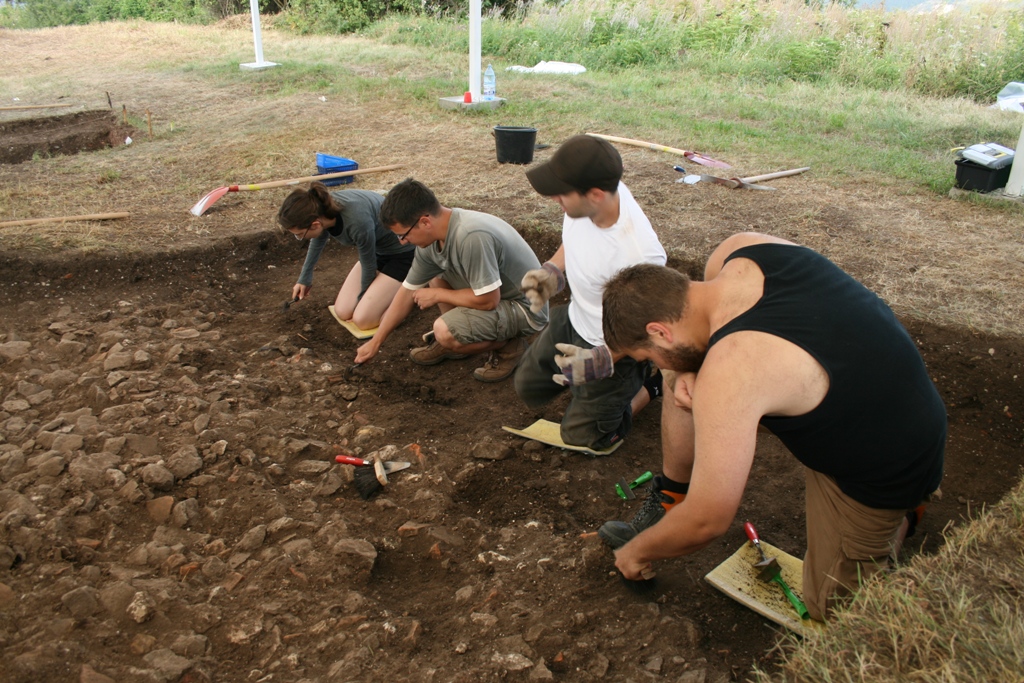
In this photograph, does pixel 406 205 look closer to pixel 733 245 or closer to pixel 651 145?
pixel 733 245

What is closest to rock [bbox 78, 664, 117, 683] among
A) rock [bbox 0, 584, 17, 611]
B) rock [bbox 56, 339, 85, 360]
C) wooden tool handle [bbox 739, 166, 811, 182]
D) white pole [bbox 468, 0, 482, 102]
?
rock [bbox 0, 584, 17, 611]

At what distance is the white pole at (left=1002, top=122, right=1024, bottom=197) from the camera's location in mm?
5239

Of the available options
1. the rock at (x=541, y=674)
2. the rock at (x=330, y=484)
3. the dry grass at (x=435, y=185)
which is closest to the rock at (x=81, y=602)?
the rock at (x=330, y=484)

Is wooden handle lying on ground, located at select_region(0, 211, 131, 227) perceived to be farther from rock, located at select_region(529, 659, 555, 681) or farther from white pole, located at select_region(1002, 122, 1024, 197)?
white pole, located at select_region(1002, 122, 1024, 197)

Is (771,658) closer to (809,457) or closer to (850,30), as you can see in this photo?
(809,457)

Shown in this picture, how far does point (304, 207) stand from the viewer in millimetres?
3857

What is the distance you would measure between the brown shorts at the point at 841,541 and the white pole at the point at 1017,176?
4.22m

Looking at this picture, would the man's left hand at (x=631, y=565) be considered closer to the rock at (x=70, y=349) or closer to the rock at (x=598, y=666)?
the rock at (x=598, y=666)

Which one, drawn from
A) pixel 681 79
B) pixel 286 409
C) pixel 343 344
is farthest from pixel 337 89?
pixel 286 409

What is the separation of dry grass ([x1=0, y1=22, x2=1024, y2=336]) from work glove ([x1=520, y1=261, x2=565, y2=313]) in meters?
1.52

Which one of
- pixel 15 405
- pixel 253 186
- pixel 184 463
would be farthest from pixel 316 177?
pixel 184 463

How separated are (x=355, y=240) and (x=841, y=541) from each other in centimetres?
296

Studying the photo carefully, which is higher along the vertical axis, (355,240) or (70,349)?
(355,240)

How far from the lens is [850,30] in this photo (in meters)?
11.3
